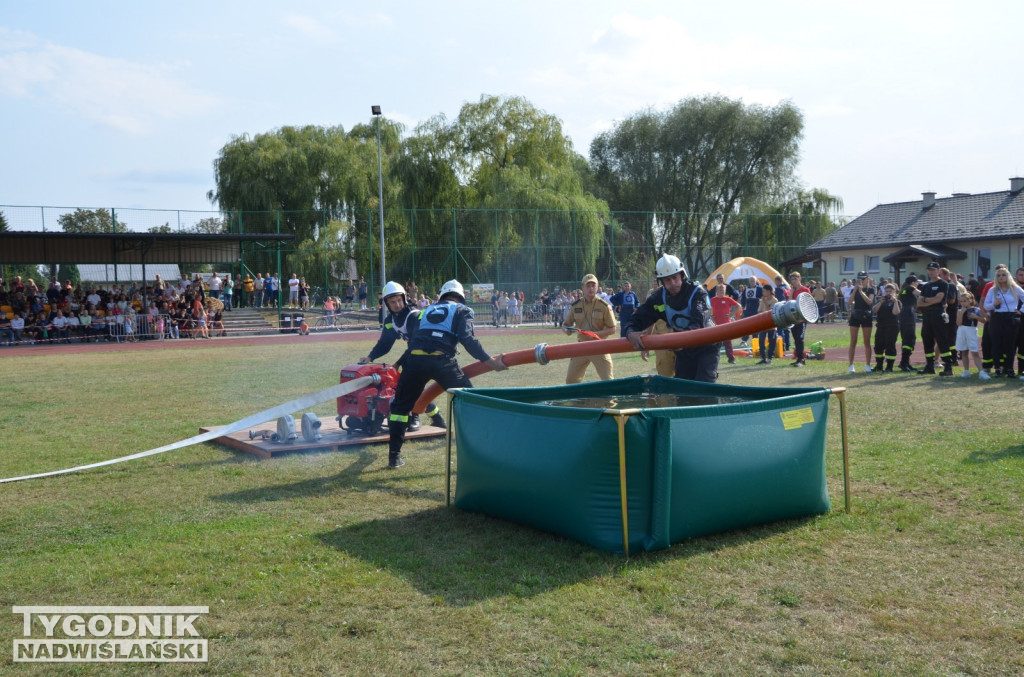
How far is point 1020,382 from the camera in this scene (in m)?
14.1

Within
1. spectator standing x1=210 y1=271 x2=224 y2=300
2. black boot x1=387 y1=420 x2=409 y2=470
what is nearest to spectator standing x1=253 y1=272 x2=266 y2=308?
spectator standing x1=210 y1=271 x2=224 y2=300

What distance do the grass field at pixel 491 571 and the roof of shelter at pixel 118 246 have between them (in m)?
25.6

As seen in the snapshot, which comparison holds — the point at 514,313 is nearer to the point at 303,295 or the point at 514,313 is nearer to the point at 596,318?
the point at 303,295

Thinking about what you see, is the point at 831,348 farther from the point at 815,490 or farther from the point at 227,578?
the point at 227,578

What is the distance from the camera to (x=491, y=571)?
548 centimetres

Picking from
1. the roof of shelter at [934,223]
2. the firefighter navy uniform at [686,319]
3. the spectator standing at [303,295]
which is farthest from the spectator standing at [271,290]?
the firefighter navy uniform at [686,319]

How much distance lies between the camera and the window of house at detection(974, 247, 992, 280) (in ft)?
142

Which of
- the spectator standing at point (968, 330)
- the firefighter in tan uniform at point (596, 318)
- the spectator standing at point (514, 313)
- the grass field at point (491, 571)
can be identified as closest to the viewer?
the grass field at point (491, 571)

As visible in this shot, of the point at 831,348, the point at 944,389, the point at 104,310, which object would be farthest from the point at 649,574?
the point at 104,310

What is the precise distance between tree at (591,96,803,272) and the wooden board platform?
47275 mm

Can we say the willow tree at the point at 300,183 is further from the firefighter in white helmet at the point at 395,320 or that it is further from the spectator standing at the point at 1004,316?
the firefighter in white helmet at the point at 395,320

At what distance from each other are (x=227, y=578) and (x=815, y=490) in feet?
13.7

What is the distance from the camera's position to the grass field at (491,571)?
14.0ft

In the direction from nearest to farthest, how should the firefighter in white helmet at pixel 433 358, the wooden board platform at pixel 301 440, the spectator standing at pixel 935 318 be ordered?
1. the firefighter in white helmet at pixel 433 358
2. the wooden board platform at pixel 301 440
3. the spectator standing at pixel 935 318
